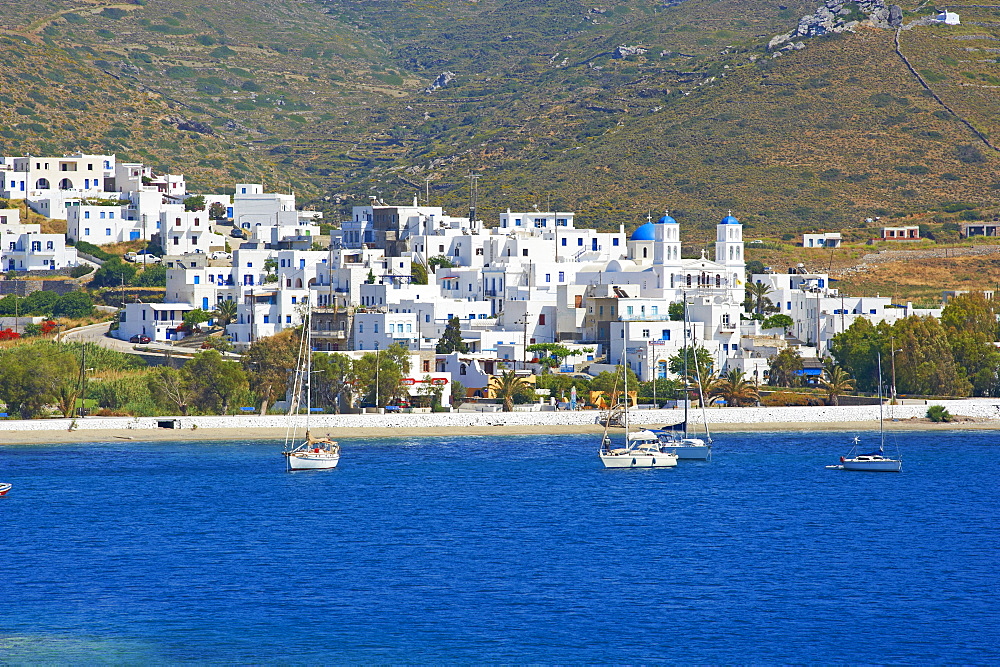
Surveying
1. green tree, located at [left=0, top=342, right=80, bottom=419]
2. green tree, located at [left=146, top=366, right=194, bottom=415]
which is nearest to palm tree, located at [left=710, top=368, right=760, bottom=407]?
green tree, located at [left=146, top=366, right=194, bottom=415]

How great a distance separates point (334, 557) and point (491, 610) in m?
9.46

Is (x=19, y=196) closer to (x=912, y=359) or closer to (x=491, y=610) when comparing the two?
(x=912, y=359)

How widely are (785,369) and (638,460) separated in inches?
908

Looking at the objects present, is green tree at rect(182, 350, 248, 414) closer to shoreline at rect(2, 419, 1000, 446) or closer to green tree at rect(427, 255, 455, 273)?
shoreline at rect(2, 419, 1000, 446)

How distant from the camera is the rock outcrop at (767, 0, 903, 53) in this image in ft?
600

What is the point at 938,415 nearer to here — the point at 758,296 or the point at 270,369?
the point at 758,296

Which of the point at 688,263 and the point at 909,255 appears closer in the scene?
the point at 688,263

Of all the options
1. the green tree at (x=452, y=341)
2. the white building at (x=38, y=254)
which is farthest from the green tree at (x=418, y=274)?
the white building at (x=38, y=254)

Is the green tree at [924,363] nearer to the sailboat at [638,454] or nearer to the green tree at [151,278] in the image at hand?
the sailboat at [638,454]

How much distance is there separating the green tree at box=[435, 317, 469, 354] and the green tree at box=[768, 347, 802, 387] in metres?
18.2

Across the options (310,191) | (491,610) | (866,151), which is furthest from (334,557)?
(310,191)

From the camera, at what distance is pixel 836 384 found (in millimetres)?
93062

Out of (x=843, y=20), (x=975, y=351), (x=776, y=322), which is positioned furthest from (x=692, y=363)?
(x=843, y=20)

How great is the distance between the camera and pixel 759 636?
141ft
